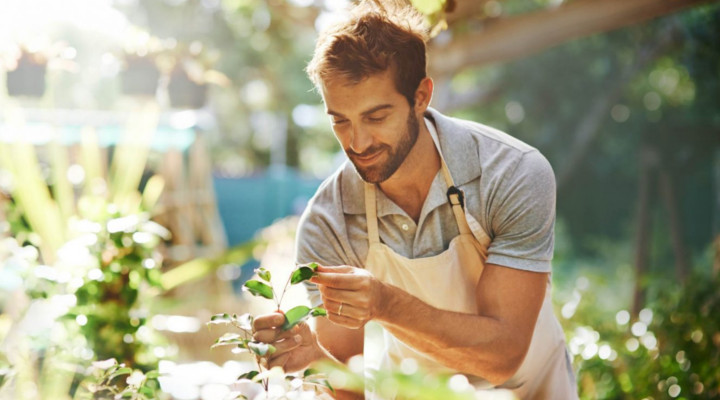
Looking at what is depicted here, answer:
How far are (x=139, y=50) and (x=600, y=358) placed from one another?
2407mm

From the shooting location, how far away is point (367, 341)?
217 centimetres

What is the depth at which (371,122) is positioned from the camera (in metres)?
1.65

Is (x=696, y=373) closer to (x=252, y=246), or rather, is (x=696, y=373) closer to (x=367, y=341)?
(x=367, y=341)

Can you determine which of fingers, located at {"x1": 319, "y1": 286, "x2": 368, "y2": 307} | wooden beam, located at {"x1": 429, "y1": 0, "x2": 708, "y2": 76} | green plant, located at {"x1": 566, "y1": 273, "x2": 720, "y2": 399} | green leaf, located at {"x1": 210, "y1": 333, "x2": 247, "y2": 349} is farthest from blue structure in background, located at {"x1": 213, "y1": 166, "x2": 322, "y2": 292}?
green leaf, located at {"x1": 210, "y1": 333, "x2": 247, "y2": 349}

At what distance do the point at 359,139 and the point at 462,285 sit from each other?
428mm

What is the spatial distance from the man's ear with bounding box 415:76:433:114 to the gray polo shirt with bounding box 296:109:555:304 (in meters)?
0.09

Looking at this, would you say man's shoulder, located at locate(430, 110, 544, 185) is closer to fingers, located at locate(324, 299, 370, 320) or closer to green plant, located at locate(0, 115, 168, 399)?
fingers, located at locate(324, 299, 370, 320)

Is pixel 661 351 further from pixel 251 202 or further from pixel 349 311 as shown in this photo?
pixel 251 202

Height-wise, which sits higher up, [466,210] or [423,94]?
[423,94]

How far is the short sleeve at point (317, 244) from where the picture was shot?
1.77 metres

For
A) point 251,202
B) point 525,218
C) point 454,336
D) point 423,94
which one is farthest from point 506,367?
point 251,202

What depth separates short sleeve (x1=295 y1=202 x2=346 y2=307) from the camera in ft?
5.81

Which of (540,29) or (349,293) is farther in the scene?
(540,29)

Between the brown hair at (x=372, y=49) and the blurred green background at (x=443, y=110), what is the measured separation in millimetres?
101
